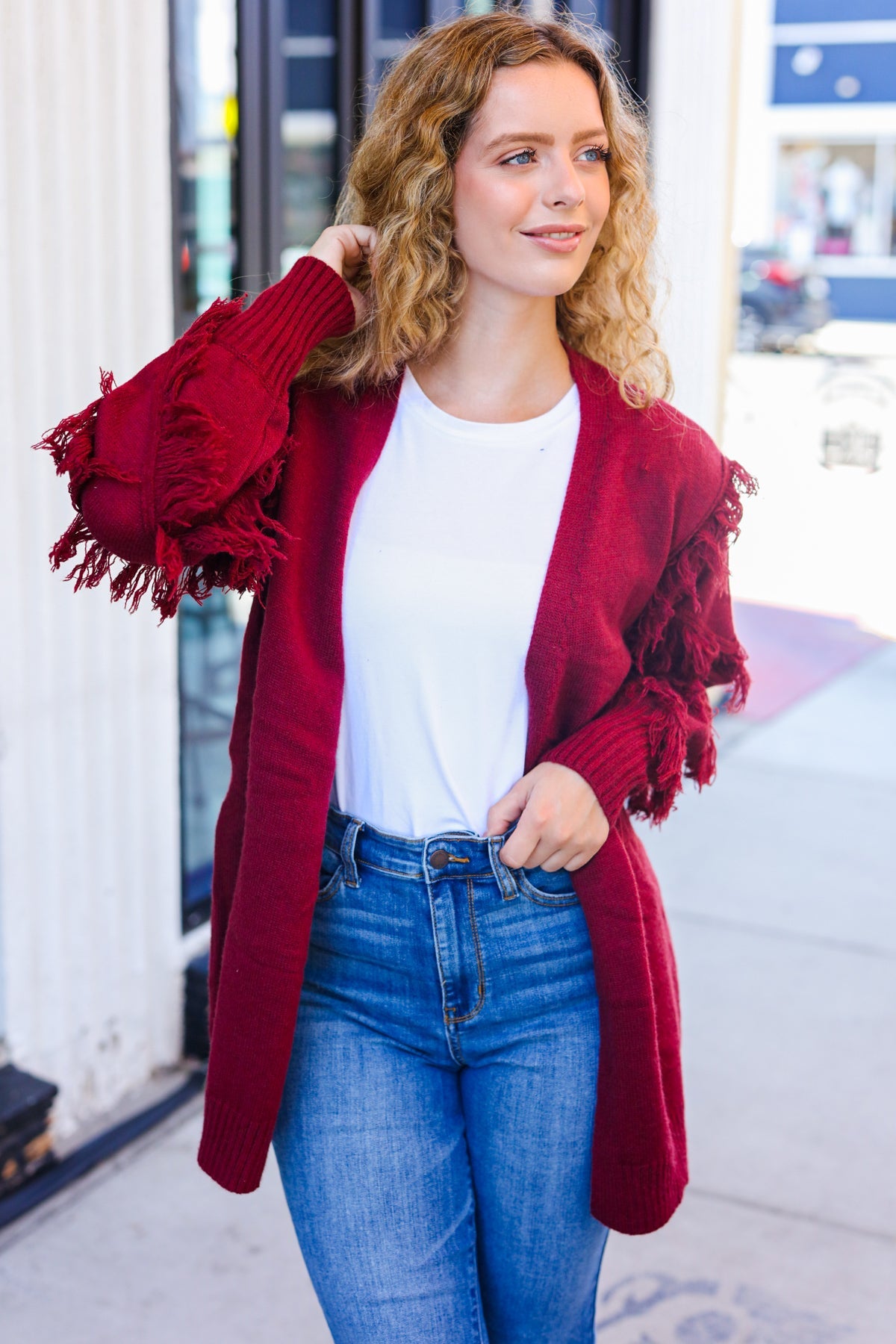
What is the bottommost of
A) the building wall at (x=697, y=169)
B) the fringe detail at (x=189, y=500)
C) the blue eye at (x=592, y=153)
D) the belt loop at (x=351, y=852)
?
the belt loop at (x=351, y=852)

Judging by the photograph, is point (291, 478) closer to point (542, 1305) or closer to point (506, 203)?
point (506, 203)

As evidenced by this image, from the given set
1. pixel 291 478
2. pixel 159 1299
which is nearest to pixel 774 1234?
pixel 159 1299

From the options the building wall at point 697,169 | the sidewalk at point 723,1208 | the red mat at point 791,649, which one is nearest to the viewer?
the sidewalk at point 723,1208

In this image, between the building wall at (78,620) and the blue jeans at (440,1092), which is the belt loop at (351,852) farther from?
the building wall at (78,620)

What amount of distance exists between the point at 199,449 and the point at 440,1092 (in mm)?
814

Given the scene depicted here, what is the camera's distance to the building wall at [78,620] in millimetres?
2754

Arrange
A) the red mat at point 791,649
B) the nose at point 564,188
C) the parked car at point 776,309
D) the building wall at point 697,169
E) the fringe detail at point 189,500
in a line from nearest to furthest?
the fringe detail at point 189,500, the nose at point 564,188, the building wall at point 697,169, the red mat at point 791,649, the parked car at point 776,309

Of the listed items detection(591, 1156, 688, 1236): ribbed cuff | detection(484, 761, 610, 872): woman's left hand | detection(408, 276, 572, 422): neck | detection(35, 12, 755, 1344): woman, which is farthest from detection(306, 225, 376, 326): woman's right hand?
detection(591, 1156, 688, 1236): ribbed cuff

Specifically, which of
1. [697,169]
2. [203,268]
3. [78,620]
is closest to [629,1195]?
[78,620]

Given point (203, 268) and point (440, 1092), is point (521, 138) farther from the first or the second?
point (203, 268)

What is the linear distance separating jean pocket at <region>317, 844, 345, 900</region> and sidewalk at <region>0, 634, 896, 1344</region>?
4.39 ft

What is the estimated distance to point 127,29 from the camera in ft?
9.63

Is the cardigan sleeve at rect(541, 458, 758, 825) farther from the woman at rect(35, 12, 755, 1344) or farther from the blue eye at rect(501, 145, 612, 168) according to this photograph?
the blue eye at rect(501, 145, 612, 168)

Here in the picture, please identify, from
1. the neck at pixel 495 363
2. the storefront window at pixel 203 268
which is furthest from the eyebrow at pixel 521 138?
the storefront window at pixel 203 268
